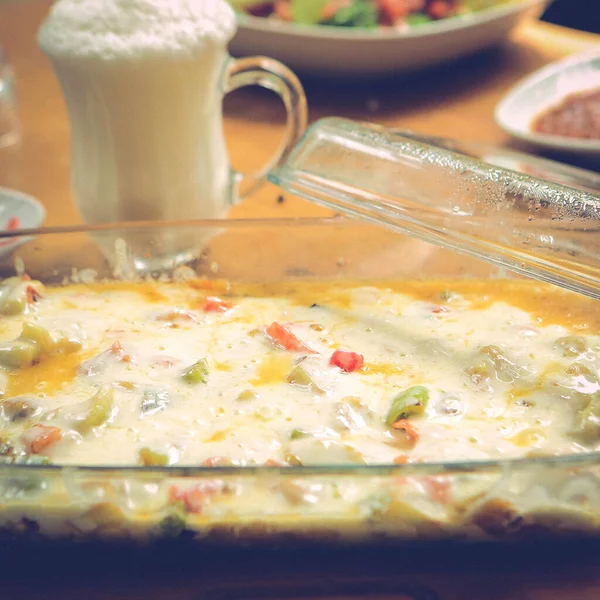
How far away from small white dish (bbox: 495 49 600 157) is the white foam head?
96cm

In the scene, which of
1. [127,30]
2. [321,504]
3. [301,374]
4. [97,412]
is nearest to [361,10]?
[127,30]

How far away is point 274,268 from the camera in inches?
61.0

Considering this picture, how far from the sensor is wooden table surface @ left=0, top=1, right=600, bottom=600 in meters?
1.01

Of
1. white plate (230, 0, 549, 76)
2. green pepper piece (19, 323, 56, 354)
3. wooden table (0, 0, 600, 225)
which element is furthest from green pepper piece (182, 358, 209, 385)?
white plate (230, 0, 549, 76)

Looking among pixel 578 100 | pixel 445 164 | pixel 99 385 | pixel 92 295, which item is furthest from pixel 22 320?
pixel 578 100

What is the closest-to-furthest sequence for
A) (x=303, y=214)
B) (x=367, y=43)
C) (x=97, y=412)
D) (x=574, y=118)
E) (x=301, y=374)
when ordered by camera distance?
(x=97, y=412) → (x=301, y=374) → (x=303, y=214) → (x=574, y=118) → (x=367, y=43)

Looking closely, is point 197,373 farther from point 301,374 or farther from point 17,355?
point 17,355

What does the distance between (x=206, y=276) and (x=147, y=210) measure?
195mm

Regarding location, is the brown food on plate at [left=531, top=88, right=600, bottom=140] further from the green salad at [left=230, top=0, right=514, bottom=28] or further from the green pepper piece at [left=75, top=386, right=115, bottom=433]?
the green pepper piece at [left=75, top=386, right=115, bottom=433]

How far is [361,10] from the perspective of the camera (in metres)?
2.56

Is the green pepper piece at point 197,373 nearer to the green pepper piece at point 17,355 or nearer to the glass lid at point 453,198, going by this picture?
the green pepper piece at point 17,355

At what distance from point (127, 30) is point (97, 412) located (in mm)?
722

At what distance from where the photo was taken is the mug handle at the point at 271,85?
1.69 metres

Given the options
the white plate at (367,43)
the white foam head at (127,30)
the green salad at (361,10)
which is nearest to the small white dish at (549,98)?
the white plate at (367,43)
